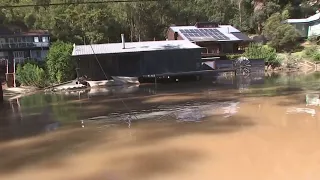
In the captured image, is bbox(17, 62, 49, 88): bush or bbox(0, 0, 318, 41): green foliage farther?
bbox(0, 0, 318, 41): green foliage

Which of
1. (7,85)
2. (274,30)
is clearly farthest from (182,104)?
(274,30)

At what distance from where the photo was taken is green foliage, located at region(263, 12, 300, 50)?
43906 mm

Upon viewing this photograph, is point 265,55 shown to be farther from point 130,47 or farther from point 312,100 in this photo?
point 312,100

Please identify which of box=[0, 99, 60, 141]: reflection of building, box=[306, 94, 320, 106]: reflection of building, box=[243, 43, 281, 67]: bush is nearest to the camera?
box=[0, 99, 60, 141]: reflection of building

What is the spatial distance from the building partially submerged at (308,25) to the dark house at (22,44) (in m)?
31.7

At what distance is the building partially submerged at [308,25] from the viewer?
47.0 metres

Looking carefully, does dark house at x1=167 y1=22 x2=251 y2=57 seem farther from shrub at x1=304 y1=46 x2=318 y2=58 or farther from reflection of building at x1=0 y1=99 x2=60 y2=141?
reflection of building at x1=0 y1=99 x2=60 y2=141

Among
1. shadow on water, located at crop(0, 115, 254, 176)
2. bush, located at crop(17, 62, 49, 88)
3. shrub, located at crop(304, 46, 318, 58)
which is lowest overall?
shadow on water, located at crop(0, 115, 254, 176)

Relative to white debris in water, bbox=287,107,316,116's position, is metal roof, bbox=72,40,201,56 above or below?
above

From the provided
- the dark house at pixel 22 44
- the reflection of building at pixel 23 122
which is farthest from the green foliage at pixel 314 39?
the reflection of building at pixel 23 122

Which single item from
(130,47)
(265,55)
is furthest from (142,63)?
(265,55)

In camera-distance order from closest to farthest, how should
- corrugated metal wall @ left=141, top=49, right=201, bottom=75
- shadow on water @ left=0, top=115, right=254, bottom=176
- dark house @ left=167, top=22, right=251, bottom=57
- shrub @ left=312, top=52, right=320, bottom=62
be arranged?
shadow on water @ left=0, top=115, right=254, bottom=176, corrugated metal wall @ left=141, top=49, right=201, bottom=75, shrub @ left=312, top=52, right=320, bottom=62, dark house @ left=167, top=22, right=251, bottom=57

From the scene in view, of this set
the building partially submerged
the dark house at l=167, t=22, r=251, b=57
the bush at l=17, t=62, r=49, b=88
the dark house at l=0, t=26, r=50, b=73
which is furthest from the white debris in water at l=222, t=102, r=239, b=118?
the dark house at l=0, t=26, r=50, b=73

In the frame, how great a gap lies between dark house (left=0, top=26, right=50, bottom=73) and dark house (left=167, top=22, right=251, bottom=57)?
54.2ft
